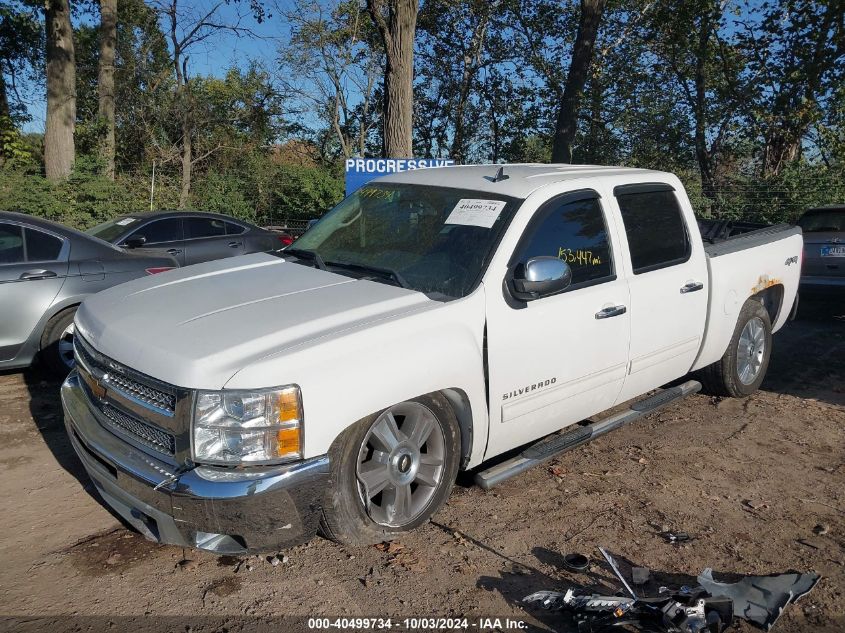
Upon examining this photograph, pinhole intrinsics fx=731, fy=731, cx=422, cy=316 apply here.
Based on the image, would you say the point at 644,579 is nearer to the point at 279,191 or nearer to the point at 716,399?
the point at 716,399

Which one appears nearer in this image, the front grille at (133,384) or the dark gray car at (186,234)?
the front grille at (133,384)

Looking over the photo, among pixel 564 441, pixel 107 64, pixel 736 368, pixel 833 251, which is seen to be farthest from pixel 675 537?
pixel 107 64

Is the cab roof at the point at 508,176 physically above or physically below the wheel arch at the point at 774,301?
above

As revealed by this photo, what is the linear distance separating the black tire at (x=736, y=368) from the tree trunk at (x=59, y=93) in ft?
46.0

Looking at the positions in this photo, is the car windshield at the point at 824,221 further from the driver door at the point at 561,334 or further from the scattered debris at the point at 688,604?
the scattered debris at the point at 688,604

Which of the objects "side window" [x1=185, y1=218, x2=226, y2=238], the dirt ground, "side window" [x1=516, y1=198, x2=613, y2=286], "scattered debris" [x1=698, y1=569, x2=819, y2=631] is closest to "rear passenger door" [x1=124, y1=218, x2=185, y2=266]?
"side window" [x1=185, y1=218, x2=226, y2=238]

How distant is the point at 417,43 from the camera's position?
2605 centimetres

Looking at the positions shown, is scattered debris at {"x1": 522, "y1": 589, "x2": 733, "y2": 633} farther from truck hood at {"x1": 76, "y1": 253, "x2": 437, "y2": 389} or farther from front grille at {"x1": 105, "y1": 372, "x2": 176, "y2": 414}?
front grille at {"x1": 105, "y1": 372, "x2": 176, "y2": 414}

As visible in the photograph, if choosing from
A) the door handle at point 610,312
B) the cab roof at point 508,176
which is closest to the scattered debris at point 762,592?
the door handle at point 610,312

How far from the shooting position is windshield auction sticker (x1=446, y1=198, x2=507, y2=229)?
4141 mm

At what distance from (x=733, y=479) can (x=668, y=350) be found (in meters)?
0.93

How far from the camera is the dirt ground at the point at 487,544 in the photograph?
10.5 ft

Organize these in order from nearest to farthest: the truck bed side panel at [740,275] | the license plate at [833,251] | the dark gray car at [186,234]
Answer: the truck bed side panel at [740,275], the license plate at [833,251], the dark gray car at [186,234]

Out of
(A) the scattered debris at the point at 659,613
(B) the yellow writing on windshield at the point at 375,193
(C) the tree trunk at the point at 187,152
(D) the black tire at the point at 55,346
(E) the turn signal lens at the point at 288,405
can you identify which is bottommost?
(A) the scattered debris at the point at 659,613
